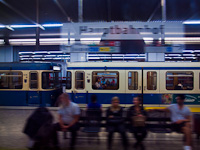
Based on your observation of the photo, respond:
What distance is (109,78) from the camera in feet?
34.4

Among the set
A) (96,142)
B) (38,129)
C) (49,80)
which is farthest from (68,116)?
(49,80)

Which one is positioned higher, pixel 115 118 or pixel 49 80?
pixel 49 80

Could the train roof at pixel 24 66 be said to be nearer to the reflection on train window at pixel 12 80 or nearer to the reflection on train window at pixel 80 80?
the reflection on train window at pixel 12 80

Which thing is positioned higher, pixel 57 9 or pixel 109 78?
pixel 57 9

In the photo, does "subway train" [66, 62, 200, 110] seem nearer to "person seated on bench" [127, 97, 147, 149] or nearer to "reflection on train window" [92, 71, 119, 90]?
"reflection on train window" [92, 71, 119, 90]

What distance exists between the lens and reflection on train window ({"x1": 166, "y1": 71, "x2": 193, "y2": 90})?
10195mm

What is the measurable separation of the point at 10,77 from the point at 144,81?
317 inches

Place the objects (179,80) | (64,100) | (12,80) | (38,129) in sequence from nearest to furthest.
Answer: (38,129), (64,100), (179,80), (12,80)

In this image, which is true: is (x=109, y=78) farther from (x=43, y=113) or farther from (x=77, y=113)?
(x=43, y=113)

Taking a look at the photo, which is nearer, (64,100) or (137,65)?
(64,100)

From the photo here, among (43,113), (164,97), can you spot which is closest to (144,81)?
(164,97)

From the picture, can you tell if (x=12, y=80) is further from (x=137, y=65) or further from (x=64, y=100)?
(x=137, y=65)

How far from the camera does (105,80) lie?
10523 mm

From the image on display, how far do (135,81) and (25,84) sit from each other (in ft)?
21.7
